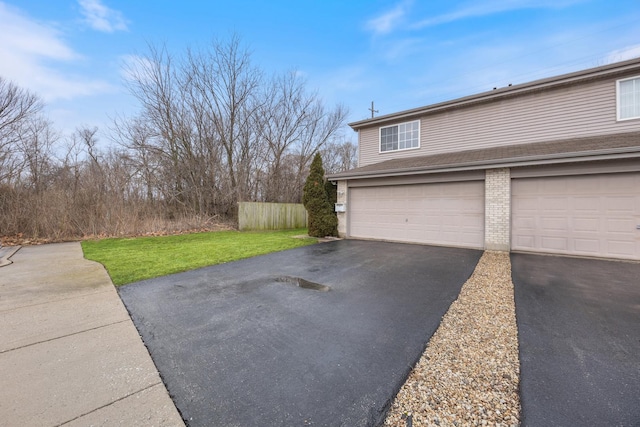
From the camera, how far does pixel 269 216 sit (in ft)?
46.7

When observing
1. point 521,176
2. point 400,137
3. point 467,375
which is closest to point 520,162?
point 521,176

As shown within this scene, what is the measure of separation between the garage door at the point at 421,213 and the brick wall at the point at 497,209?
0.24m

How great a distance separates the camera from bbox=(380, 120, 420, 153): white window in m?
11.1

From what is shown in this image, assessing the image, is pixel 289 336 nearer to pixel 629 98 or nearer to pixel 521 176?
pixel 521 176

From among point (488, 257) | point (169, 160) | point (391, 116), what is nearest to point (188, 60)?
point (169, 160)

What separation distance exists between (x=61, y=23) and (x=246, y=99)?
8979mm

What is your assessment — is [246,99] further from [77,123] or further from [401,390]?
[401,390]

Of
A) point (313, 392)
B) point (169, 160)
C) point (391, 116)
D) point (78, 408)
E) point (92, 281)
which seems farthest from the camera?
point (169, 160)

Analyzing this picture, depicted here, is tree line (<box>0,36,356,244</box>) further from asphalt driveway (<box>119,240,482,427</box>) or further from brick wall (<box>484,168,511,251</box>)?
brick wall (<box>484,168,511,251</box>)

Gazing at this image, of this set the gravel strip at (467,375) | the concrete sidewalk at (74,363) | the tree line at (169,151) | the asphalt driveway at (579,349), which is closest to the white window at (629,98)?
the asphalt driveway at (579,349)

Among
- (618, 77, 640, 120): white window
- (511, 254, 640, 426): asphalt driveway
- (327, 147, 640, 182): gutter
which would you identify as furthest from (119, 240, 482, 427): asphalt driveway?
(618, 77, 640, 120): white window

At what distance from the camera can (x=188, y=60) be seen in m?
15.6

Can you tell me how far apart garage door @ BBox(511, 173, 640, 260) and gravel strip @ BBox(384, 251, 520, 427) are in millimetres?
4875

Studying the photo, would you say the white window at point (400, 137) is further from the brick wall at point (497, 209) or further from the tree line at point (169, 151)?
the tree line at point (169, 151)
